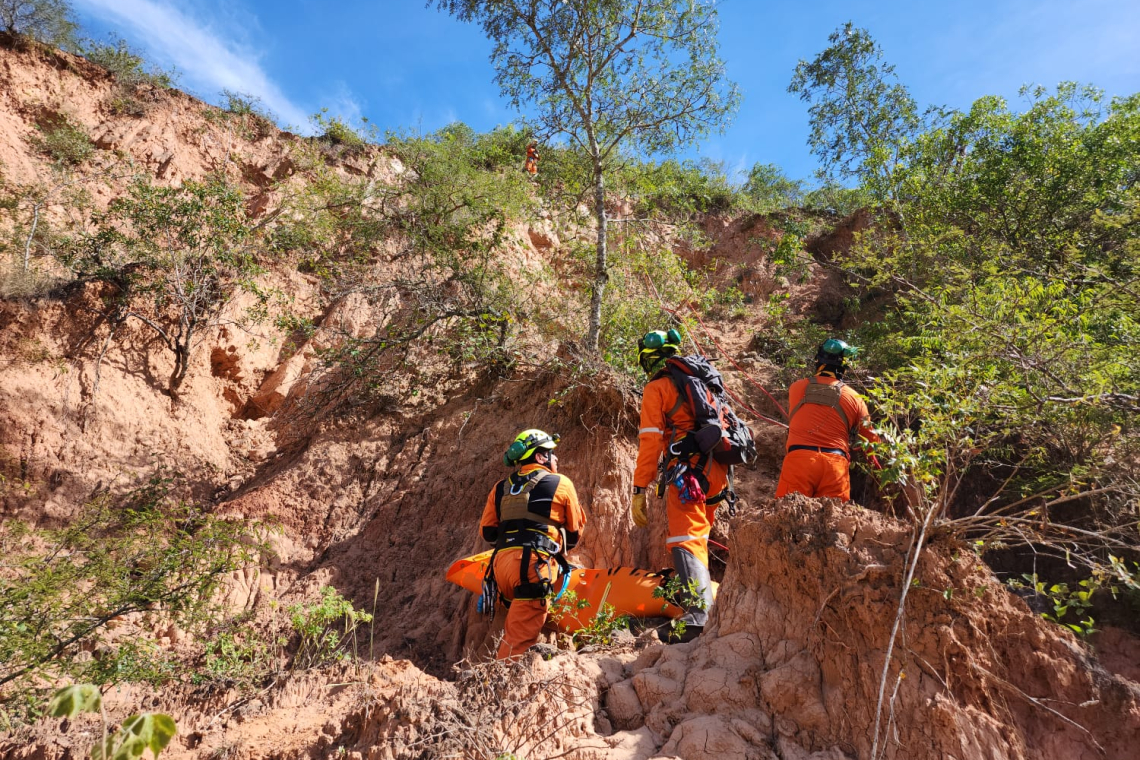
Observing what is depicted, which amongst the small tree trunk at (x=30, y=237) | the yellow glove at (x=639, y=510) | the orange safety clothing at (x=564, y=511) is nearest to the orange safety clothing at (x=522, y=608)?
the orange safety clothing at (x=564, y=511)

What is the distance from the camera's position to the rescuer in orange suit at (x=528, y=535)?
453cm

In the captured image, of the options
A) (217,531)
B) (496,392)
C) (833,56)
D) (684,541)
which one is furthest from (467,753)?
(833,56)

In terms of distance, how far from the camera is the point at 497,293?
847 cm

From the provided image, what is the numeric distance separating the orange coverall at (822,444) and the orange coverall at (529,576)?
5.92ft

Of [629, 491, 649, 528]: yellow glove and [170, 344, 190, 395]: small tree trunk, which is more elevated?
[170, 344, 190, 395]: small tree trunk

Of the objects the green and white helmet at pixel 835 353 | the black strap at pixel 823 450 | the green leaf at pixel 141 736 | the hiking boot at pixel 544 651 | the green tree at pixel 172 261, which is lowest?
the hiking boot at pixel 544 651

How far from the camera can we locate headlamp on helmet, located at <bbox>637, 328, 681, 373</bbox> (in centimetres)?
526

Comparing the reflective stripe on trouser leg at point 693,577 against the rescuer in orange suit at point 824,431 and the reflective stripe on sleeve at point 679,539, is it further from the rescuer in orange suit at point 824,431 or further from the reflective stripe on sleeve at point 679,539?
the rescuer in orange suit at point 824,431

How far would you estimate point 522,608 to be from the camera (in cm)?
455

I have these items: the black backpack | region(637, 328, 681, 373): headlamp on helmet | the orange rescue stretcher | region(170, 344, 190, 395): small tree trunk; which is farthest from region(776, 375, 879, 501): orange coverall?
region(170, 344, 190, 395): small tree trunk

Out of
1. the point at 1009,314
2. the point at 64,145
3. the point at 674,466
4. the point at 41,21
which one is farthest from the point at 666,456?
the point at 41,21

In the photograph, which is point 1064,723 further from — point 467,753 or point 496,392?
point 496,392

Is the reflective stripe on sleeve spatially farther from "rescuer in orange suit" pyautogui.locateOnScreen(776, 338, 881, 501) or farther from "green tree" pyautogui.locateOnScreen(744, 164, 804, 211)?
"green tree" pyautogui.locateOnScreen(744, 164, 804, 211)

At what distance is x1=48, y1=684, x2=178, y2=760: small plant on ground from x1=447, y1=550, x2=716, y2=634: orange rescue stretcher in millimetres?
3153
